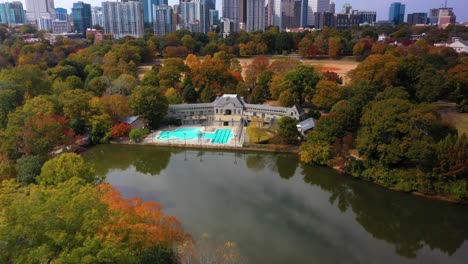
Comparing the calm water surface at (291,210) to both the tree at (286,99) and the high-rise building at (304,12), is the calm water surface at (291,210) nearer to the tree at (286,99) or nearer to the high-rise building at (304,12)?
the tree at (286,99)

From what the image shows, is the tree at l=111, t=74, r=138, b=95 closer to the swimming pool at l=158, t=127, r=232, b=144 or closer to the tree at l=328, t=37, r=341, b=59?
the swimming pool at l=158, t=127, r=232, b=144

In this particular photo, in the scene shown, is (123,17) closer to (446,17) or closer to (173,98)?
(173,98)

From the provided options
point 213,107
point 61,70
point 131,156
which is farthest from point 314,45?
point 131,156

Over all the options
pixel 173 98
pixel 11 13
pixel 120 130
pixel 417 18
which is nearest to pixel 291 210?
pixel 120 130

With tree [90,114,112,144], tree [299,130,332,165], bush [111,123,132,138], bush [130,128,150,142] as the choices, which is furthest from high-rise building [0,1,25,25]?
tree [299,130,332,165]

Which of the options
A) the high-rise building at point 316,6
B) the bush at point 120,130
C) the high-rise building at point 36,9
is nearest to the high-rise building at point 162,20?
the bush at point 120,130
